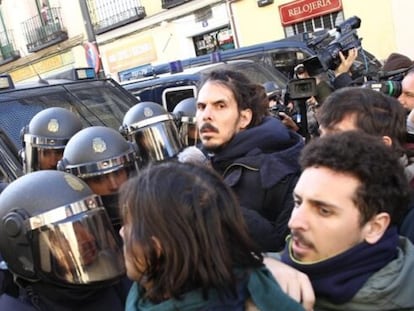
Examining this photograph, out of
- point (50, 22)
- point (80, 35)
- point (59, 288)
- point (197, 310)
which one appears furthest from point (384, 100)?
point (50, 22)

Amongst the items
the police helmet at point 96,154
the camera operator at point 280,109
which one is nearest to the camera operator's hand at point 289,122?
the camera operator at point 280,109

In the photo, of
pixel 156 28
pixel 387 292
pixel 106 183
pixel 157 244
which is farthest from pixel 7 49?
pixel 387 292

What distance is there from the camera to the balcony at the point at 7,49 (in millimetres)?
23406

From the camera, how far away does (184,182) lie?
1327mm

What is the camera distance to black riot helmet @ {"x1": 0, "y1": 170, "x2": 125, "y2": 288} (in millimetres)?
1808

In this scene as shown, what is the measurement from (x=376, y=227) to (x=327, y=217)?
5.2 inches

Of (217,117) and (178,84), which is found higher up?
(217,117)

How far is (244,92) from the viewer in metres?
2.31

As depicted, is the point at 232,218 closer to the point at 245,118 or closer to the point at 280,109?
the point at 245,118

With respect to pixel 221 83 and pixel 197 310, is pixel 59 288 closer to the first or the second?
pixel 197 310

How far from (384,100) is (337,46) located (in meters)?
1.85

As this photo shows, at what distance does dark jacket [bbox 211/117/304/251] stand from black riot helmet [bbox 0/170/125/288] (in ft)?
1.57

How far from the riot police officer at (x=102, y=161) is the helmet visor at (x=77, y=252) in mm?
513

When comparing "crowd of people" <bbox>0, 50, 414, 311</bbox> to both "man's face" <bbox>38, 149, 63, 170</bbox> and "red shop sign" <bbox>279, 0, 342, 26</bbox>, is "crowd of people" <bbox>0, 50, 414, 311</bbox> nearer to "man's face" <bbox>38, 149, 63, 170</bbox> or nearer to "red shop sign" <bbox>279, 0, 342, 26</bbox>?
"man's face" <bbox>38, 149, 63, 170</bbox>
